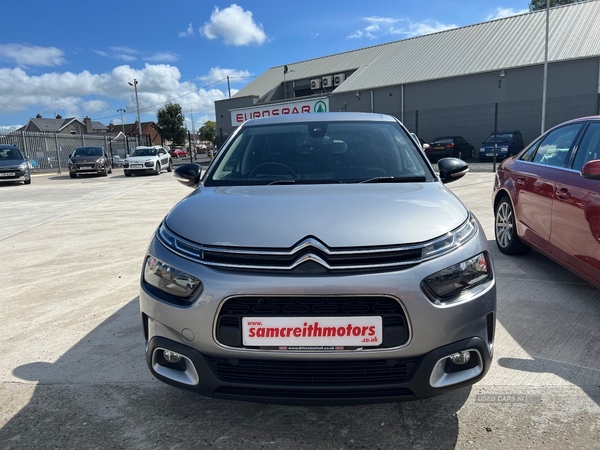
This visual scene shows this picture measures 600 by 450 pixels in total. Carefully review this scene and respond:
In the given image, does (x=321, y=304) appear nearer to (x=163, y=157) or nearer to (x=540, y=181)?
(x=540, y=181)

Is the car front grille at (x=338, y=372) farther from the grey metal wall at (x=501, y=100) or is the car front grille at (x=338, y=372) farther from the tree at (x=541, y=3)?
the tree at (x=541, y=3)

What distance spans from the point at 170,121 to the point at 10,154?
4209 centimetres

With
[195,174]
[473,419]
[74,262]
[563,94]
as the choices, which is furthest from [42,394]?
[563,94]

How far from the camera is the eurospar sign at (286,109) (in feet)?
87.6

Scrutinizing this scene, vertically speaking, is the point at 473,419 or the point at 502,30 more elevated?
the point at 502,30

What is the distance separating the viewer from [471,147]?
22.9m

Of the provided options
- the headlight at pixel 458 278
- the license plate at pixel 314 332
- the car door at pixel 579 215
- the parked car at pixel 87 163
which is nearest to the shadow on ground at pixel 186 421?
the license plate at pixel 314 332

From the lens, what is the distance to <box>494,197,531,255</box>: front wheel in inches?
197

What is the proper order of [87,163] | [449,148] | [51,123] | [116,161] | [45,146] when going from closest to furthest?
1. [87,163]
2. [449,148]
3. [45,146]
4. [116,161]
5. [51,123]

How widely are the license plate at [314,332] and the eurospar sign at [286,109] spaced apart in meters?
22.4

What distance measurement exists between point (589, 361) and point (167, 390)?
8.47 feet

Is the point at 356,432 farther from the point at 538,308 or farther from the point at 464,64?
the point at 464,64

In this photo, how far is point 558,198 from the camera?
3828 mm

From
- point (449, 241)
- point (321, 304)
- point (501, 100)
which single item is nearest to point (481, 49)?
point (501, 100)
